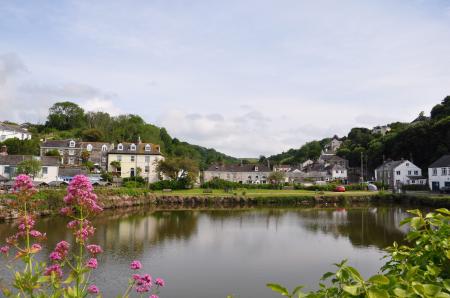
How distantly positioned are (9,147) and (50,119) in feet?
145

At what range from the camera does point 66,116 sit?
111000 mm

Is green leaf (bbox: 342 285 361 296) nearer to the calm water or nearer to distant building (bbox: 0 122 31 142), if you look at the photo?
the calm water

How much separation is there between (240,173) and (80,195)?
80539 millimetres

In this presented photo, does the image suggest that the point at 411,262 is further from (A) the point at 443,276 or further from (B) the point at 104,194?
(B) the point at 104,194

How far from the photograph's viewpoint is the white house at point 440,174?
56.2 meters

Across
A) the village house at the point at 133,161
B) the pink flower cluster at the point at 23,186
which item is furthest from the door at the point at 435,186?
the pink flower cluster at the point at 23,186

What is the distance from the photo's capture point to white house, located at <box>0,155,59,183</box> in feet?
174

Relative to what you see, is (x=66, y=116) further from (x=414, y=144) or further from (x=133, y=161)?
(x=414, y=144)

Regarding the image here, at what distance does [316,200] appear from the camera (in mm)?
55375

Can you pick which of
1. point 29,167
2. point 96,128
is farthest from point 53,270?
point 96,128

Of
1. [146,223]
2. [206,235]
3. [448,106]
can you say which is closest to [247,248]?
[206,235]

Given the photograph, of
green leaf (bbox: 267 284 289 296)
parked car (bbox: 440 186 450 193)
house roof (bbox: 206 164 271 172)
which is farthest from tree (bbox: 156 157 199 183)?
green leaf (bbox: 267 284 289 296)

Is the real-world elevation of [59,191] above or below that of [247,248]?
above

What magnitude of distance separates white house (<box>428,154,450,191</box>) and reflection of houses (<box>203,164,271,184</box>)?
110 ft
